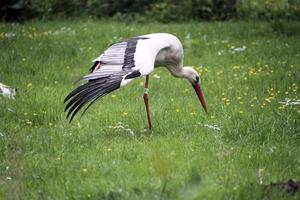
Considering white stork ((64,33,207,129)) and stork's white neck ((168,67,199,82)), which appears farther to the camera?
stork's white neck ((168,67,199,82))

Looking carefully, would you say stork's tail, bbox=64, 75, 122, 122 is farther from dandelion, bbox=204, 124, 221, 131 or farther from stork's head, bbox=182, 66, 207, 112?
stork's head, bbox=182, 66, 207, 112

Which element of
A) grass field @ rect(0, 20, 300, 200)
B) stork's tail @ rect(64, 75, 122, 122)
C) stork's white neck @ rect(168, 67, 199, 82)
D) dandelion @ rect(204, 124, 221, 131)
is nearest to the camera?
grass field @ rect(0, 20, 300, 200)

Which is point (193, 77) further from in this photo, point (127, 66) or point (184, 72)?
point (127, 66)

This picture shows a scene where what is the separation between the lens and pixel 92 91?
5.56m

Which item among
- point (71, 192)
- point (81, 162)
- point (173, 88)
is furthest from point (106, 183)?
point (173, 88)

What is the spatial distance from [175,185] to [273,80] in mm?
4663

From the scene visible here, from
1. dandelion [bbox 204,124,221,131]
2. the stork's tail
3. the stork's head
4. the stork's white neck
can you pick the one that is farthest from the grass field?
the stork's tail

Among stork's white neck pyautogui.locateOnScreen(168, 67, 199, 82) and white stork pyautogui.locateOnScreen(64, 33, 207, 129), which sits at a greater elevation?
white stork pyautogui.locateOnScreen(64, 33, 207, 129)

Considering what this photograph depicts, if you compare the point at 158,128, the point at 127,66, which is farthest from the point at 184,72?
the point at 127,66

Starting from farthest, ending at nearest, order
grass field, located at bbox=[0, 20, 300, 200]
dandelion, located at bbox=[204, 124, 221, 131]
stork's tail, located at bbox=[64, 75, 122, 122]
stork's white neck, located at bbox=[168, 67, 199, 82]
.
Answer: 1. stork's white neck, located at bbox=[168, 67, 199, 82]
2. dandelion, located at bbox=[204, 124, 221, 131]
3. stork's tail, located at bbox=[64, 75, 122, 122]
4. grass field, located at bbox=[0, 20, 300, 200]

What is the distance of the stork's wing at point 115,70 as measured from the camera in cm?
550

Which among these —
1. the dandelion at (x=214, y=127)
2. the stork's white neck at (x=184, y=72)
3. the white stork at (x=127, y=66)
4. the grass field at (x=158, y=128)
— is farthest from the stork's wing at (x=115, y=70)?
the dandelion at (x=214, y=127)

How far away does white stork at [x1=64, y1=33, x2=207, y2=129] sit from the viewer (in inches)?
218

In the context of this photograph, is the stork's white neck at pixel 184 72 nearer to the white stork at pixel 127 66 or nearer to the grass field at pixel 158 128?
the white stork at pixel 127 66
